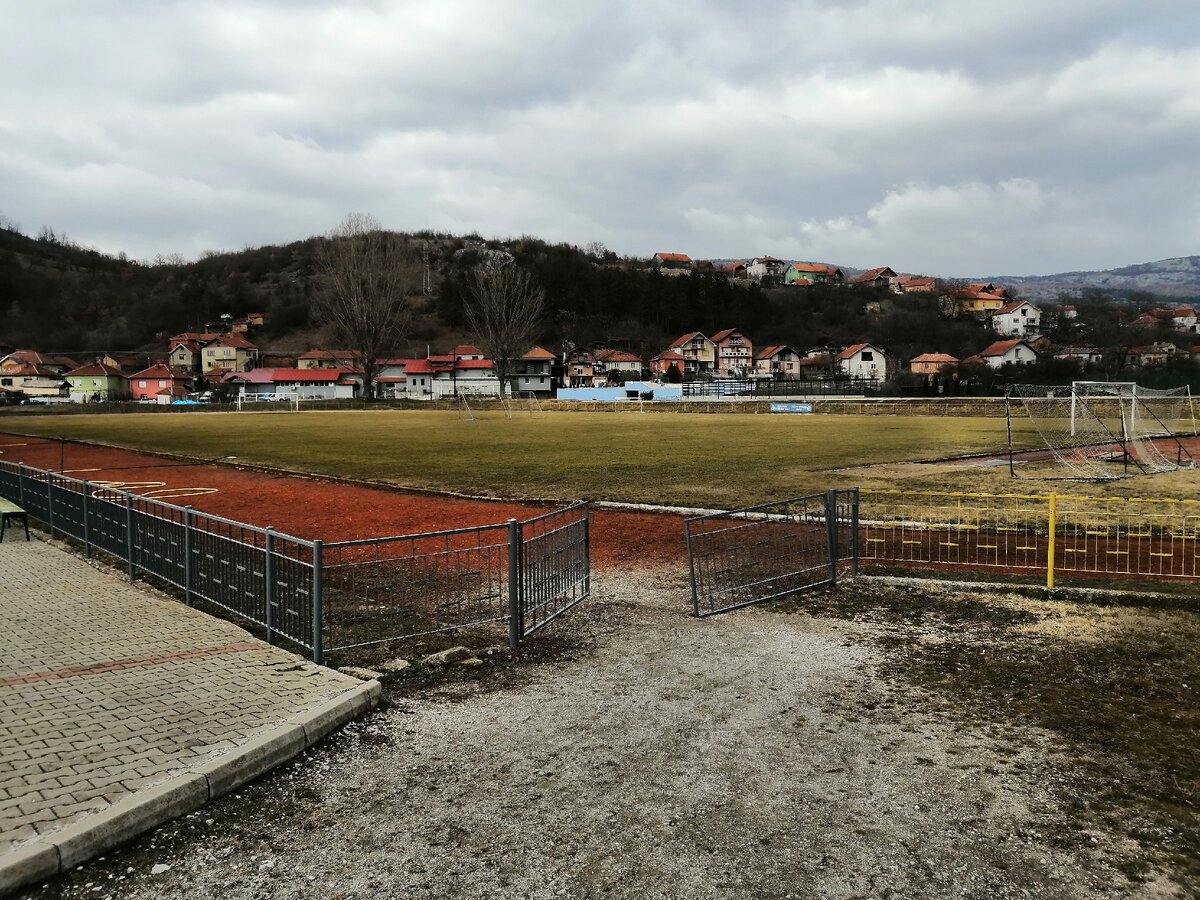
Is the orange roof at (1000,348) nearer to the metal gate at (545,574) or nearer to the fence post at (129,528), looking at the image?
the metal gate at (545,574)

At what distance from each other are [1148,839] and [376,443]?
1405 inches

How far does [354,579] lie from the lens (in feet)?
29.7

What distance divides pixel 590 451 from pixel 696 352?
107 metres

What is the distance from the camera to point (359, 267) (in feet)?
316

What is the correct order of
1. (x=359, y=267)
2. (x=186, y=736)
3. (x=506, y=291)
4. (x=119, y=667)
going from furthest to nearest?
(x=506, y=291)
(x=359, y=267)
(x=119, y=667)
(x=186, y=736)

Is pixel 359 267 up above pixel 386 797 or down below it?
above

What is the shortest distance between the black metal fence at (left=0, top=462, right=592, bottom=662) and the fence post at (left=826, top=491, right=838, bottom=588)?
11.1 feet

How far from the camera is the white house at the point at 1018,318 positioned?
149 m

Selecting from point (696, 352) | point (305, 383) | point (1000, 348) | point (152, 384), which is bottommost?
point (152, 384)

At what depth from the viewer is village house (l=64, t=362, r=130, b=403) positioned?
398 feet

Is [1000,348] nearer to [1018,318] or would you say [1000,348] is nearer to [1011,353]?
[1011,353]

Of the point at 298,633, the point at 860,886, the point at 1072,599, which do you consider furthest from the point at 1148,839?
the point at 298,633

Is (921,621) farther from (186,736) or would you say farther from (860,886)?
(186,736)

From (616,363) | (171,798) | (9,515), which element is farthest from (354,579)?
(616,363)
